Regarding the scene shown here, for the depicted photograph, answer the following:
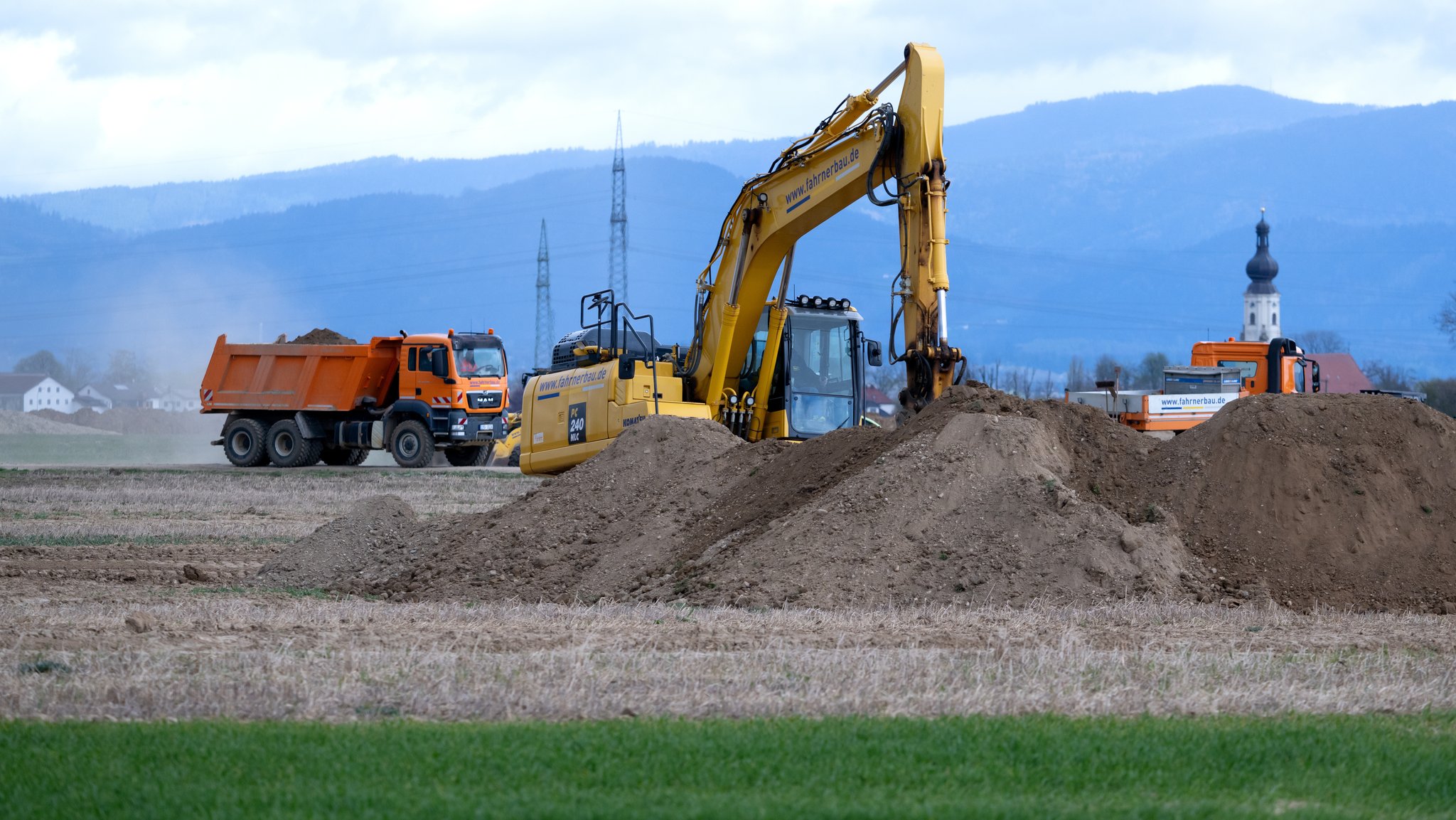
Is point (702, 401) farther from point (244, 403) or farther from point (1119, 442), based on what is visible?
point (244, 403)

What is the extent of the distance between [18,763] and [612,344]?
1453cm

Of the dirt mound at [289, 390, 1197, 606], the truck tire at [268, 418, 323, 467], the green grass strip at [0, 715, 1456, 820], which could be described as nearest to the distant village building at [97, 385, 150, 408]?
the truck tire at [268, 418, 323, 467]

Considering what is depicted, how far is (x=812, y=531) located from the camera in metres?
13.1

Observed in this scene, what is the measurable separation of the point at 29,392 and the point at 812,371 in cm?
15864

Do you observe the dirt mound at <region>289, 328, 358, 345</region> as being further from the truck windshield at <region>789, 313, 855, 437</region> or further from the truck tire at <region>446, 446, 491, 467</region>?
the truck windshield at <region>789, 313, 855, 437</region>

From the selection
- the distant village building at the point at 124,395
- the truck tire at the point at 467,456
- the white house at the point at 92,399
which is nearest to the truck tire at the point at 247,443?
the truck tire at the point at 467,456

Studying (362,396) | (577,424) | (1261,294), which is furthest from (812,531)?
(1261,294)

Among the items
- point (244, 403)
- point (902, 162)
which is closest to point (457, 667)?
point (902, 162)

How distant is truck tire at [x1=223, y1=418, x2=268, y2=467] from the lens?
1467 inches

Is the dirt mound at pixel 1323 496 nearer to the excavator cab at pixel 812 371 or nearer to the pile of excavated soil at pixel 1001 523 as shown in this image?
the pile of excavated soil at pixel 1001 523

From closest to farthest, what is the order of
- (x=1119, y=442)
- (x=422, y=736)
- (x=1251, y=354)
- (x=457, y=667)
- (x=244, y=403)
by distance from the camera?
(x=422, y=736) → (x=457, y=667) → (x=1119, y=442) → (x=244, y=403) → (x=1251, y=354)

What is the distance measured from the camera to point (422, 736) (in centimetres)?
678

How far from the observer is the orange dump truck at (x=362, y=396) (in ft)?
119

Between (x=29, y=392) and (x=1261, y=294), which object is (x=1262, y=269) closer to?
(x=1261, y=294)
